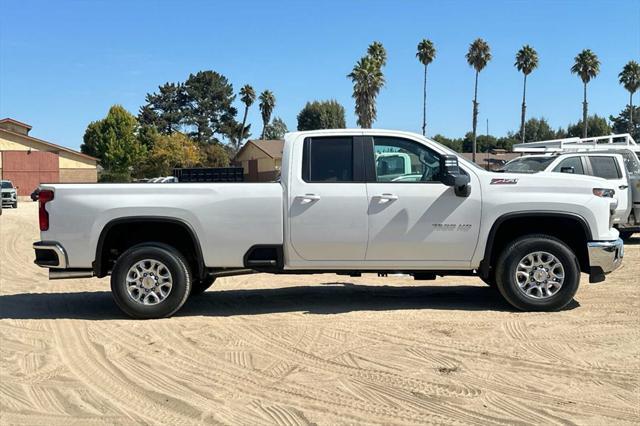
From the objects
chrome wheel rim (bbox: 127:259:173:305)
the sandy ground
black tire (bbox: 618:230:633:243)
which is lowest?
the sandy ground

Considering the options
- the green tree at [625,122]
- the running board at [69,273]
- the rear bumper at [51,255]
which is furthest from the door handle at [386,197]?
the green tree at [625,122]

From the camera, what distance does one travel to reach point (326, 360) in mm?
5238

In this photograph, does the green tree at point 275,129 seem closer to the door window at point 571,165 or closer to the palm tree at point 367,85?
the palm tree at point 367,85

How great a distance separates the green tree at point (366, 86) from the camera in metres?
48.0

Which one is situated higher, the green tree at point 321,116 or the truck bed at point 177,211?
the green tree at point 321,116

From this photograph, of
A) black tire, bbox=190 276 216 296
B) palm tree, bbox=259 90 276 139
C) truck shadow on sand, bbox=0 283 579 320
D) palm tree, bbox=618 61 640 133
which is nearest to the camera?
truck shadow on sand, bbox=0 283 579 320

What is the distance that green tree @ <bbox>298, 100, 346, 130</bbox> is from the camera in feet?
281

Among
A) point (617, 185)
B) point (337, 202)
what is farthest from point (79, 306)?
point (617, 185)

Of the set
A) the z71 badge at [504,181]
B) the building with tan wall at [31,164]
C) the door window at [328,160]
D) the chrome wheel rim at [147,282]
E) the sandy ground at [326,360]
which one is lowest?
the sandy ground at [326,360]

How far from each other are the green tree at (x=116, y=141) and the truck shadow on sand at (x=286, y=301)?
208ft

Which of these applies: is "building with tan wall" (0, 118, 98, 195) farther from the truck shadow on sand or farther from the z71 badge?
the z71 badge

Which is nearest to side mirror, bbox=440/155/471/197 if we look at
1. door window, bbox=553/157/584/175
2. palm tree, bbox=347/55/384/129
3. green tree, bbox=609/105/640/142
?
door window, bbox=553/157/584/175

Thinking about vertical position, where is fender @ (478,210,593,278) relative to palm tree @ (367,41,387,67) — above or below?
below

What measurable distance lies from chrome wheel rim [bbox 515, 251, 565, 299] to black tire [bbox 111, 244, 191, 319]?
376cm
